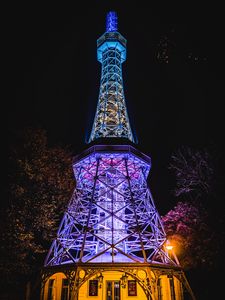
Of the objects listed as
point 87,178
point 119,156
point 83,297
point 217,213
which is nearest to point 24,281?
point 83,297

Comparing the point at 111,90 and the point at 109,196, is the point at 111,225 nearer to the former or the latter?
the point at 109,196

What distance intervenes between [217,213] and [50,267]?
8.65 meters

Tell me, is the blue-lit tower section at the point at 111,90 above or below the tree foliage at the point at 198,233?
above

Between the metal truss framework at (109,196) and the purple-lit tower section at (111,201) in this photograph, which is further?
the metal truss framework at (109,196)

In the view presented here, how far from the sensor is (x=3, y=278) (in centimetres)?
1144

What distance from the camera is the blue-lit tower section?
2294cm

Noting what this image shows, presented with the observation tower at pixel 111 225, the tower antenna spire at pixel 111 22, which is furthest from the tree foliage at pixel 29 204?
the tower antenna spire at pixel 111 22

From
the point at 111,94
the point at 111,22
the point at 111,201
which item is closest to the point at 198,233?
the point at 111,201

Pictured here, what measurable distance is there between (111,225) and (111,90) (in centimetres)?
1417

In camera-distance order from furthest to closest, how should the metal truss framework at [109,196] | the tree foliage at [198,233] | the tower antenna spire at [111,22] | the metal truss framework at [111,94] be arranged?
the tower antenna spire at [111,22] < the metal truss framework at [111,94] < the metal truss framework at [109,196] < the tree foliage at [198,233]

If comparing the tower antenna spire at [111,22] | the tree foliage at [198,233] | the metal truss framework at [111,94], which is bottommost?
the tree foliage at [198,233]

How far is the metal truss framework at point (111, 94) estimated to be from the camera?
75.2 ft

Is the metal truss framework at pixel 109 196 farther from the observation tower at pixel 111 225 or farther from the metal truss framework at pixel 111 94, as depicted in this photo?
the metal truss framework at pixel 111 94

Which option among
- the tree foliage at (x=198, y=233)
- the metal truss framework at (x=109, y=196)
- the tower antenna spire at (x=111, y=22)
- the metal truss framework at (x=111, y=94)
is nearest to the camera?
the tree foliage at (x=198, y=233)
